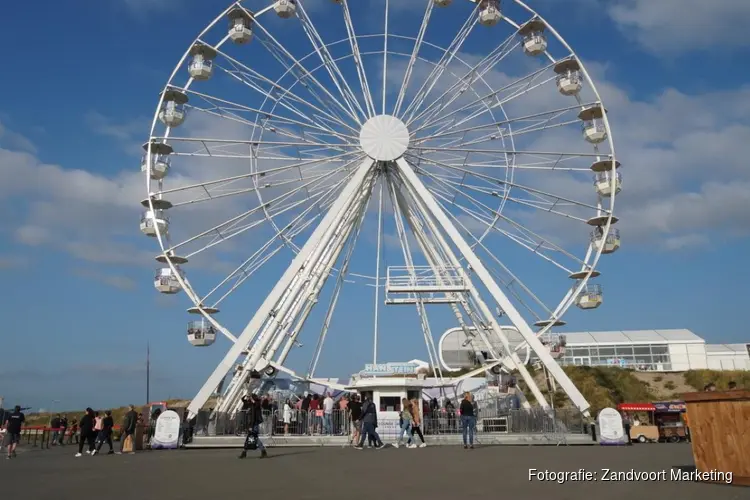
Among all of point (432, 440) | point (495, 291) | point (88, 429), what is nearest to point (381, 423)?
point (432, 440)

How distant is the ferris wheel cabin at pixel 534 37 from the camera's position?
26.0 meters

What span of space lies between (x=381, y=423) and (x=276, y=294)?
5632mm

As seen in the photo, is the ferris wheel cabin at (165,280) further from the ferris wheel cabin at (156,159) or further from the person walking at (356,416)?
the person walking at (356,416)

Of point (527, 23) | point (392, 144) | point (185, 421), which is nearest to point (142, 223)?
point (185, 421)

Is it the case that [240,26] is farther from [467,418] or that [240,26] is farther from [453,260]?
[467,418]

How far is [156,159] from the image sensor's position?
25109 mm

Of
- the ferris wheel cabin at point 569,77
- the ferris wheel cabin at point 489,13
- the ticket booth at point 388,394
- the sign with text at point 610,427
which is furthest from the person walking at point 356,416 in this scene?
the ferris wheel cabin at point 489,13

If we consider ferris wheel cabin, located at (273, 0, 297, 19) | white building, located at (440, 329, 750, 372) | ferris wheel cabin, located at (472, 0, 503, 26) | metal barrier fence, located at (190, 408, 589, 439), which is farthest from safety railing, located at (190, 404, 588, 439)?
white building, located at (440, 329, 750, 372)

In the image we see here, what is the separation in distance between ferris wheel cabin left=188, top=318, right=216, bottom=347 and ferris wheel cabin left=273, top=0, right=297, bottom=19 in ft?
42.1

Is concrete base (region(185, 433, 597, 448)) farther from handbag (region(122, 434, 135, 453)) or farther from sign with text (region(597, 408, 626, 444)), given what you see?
handbag (region(122, 434, 135, 453))

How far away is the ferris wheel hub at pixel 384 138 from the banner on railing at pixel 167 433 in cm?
1188

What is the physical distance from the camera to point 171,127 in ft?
84.6

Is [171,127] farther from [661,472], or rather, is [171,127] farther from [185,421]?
[661,472]

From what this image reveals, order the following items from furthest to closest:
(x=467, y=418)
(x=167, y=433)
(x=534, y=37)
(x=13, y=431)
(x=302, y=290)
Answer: (x=534, y=37), (x=302, y=290), (x=167, y=433), (x=13, y=431), (x=467, y=418)
